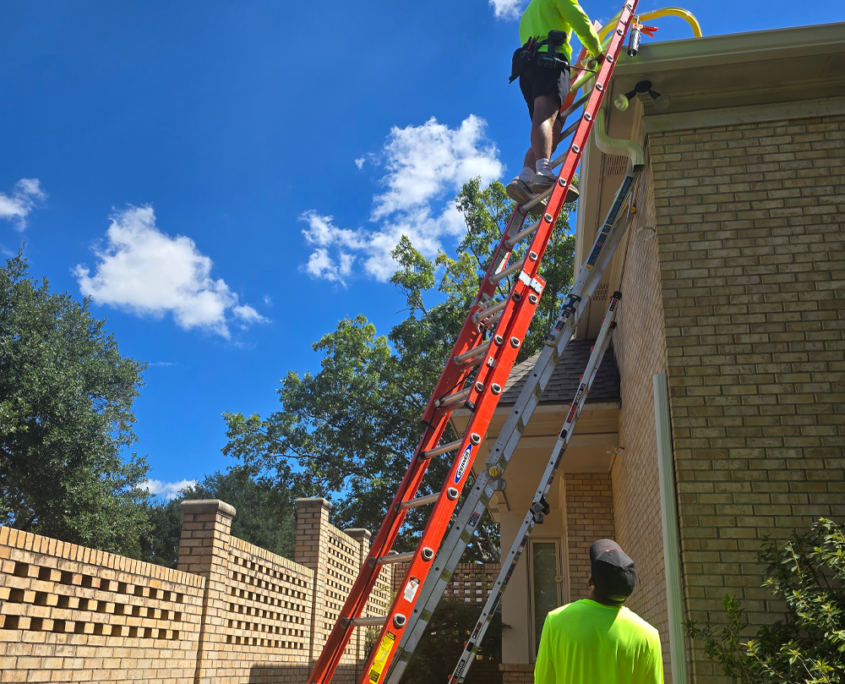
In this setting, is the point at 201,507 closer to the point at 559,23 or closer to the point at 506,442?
the point at 506,442

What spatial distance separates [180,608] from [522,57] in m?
5.74

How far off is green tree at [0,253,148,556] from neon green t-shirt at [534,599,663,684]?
70.6 ft

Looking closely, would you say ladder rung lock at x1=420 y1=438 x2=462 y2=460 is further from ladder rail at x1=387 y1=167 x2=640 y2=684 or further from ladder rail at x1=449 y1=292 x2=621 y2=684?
ladder rail at x1=449 y1=292 x2=621 y2=684

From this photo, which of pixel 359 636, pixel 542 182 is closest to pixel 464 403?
pixel 542 182

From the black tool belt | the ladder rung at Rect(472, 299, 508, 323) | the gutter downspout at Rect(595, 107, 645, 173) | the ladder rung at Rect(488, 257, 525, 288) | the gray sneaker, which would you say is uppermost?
the black tool belt

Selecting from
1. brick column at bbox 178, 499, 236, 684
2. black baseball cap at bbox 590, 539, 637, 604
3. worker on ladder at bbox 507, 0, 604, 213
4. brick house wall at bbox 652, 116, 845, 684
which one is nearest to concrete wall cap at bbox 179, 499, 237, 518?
brick column at bbox 178, 499, 236, 684

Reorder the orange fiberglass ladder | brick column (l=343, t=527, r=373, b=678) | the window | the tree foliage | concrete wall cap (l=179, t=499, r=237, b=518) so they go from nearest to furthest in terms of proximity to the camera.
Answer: the tree foliage
the orange fiberglass ladder
concrete wall cap (l=179, t=499, r=237, b=518)
the window
brick column (l=343, t=527, r=373, b=678)

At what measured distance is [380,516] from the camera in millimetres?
21047

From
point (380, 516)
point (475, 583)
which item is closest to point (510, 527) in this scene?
point (475, 583)

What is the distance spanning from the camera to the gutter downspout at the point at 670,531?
11.7 ft

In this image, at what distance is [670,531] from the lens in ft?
12.2

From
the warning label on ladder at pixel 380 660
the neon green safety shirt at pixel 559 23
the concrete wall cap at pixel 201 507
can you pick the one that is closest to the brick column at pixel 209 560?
the concrete wall cap at pixel 201 507

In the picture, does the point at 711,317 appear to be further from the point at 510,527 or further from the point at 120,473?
the point at 120,473

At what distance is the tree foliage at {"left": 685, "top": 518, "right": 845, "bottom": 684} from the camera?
9.31ft
